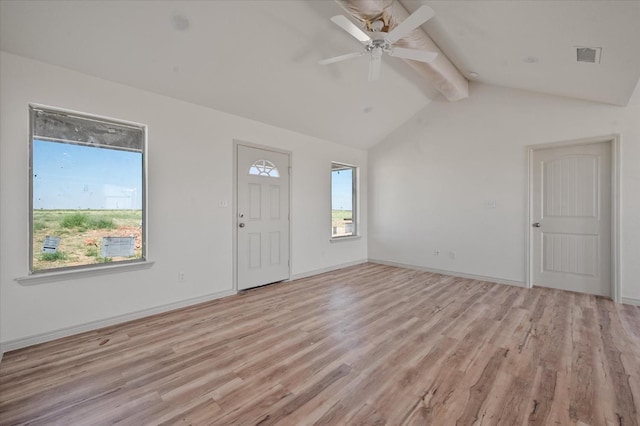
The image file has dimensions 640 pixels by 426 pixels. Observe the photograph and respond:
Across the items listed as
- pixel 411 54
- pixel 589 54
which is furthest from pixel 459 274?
pixel 411 54

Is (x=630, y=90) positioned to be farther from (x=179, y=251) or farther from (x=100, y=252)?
(x=100, y=252)

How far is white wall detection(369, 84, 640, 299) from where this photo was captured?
3648mm

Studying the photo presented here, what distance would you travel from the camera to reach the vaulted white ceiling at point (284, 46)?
7.61 feet

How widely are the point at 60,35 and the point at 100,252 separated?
6.63ft

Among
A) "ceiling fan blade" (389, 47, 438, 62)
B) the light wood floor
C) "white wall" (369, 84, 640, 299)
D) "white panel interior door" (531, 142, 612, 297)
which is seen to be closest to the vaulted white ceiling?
"white wall" (369, 84, 640, 299)

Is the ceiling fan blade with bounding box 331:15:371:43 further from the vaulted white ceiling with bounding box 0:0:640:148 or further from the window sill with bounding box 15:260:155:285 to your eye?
the window sill with bounding box 15:260:155:285

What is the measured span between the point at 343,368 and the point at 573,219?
13.3 feet

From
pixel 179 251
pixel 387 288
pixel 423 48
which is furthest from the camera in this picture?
pixel 387 288

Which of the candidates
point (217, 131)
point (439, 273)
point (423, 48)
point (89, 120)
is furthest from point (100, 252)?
point (439, 273)

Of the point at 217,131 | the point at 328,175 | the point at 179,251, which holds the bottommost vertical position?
the point at 179,251

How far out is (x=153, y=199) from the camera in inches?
130

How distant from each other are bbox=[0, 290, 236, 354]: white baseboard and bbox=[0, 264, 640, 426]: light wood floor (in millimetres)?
84

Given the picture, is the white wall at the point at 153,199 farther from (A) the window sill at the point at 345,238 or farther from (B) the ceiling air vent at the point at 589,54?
(B) the ceiling air vent at the point at 589,54

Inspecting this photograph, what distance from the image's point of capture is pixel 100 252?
3033 mm
